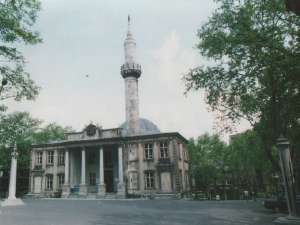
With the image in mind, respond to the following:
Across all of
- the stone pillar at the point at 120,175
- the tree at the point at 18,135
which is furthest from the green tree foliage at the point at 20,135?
the stone pillar at the point at 120,175

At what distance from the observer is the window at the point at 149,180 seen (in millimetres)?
36750

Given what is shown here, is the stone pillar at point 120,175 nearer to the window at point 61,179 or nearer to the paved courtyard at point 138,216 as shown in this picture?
the window at point 61,179

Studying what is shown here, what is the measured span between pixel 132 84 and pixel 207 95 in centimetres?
2570

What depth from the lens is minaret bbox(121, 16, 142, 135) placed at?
42356 millimetres

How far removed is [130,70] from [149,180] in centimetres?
1664

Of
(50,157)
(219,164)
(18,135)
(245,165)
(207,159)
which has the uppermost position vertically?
(18,135)

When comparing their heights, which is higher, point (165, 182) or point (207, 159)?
point (207, 159)

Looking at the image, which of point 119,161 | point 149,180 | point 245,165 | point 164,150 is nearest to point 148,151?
point 164,150

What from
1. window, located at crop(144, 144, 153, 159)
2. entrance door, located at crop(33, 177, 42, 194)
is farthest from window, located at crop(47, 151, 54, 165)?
window, located at crop(144, 144, 153, 159)

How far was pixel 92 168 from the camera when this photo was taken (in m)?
41.9

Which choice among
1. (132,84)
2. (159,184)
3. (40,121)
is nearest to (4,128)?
(40,121)

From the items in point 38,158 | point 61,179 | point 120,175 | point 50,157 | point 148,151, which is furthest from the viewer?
point 38,158

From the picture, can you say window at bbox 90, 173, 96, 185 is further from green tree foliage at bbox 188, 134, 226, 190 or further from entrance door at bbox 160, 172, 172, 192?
green tree foliage at bbox 188, 134, 226, 190

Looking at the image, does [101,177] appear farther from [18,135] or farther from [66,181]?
[18,135]
